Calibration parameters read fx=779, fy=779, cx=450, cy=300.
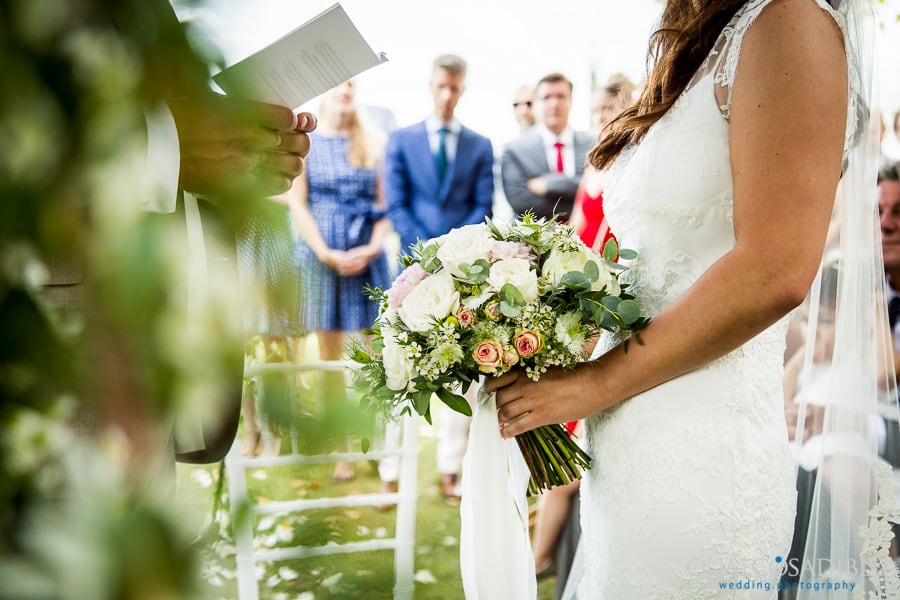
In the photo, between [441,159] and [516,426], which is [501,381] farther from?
[441,159]

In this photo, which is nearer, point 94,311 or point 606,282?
point 94,311

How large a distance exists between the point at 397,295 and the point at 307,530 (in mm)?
1301

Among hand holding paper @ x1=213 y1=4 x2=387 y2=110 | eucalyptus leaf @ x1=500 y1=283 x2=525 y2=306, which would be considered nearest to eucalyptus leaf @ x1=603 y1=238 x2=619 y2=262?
eucalyptus leaf @ x1=500 y1=283 x2=525 y2=306

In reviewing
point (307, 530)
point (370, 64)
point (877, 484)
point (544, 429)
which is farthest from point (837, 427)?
point (307, 530)

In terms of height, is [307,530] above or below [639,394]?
below

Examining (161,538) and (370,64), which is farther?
(370,64)

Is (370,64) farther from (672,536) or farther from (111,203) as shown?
(111,203)

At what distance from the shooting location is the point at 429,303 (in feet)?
5.04

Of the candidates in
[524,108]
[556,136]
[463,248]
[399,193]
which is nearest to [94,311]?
[463,248]

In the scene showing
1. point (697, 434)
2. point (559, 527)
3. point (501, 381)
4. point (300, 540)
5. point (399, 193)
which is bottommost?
point (559, 527)

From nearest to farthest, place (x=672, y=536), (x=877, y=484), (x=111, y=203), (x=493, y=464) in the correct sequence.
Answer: (x=111, y=203) < (x=672, y=536) < (x=493, y=464) < (x=877, y=484)

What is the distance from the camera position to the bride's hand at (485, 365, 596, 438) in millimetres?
1570

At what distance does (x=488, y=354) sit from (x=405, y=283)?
10.3 inches

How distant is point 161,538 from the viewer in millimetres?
266
